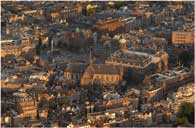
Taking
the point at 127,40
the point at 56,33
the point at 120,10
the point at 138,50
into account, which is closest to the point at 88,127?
the point at 138,50

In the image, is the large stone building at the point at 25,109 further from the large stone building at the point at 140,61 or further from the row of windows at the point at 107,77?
the large stone building at the point at 140,61

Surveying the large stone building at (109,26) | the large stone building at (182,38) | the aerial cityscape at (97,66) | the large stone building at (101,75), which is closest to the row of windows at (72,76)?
the aerial cityscape at (97,66)

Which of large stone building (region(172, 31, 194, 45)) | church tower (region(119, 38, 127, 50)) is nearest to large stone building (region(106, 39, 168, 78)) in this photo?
church tower (region(119, 38, 127, 50))

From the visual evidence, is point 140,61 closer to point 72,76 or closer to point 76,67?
point 76,67

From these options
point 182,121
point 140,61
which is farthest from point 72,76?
point 182,121

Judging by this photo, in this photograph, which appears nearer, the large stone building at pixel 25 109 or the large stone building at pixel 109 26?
the large stone building at pixel 25 109

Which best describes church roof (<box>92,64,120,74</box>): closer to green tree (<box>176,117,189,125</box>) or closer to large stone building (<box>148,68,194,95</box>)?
large stone building (<box>148,68,194,95</box>)
